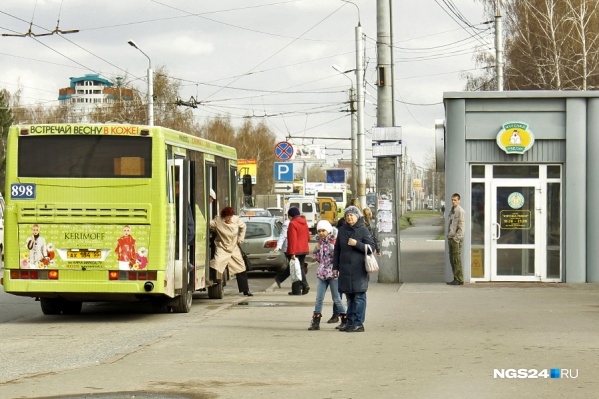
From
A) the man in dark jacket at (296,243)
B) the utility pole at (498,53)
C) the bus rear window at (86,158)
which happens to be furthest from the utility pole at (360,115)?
the bus rear window at (86,158)

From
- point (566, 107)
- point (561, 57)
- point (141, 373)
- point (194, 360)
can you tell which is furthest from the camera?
point (561, 57)

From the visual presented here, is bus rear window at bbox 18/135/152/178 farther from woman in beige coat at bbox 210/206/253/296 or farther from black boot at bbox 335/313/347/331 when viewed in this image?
woman in beige coat at bbox 210/206/253/296

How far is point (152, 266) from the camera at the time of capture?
52.9 ft

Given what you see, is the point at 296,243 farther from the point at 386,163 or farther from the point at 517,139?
the point at 517,139

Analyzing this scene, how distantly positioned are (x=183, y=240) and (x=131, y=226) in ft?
4.39

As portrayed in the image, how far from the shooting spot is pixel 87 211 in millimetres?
16156

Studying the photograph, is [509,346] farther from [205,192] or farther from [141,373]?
[205,192]

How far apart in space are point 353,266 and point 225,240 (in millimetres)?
5530

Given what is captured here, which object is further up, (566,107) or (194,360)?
(566,107)

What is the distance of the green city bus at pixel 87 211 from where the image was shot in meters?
16.1

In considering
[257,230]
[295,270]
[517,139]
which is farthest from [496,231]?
[257,230]

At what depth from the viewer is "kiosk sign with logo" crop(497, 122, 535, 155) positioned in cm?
2239

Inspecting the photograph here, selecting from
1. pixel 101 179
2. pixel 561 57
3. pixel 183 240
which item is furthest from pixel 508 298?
pixel 561 57

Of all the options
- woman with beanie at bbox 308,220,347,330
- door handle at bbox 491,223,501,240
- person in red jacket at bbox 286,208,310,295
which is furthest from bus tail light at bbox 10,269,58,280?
door handle at bbox 491,223,501,240
